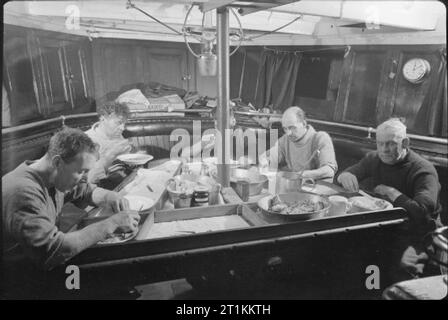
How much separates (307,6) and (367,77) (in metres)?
1.70

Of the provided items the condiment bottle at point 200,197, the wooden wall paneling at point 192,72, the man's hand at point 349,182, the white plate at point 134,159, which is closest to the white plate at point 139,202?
the condiment bottle at point 200,197

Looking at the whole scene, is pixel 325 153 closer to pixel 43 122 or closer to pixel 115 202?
pixel 115 202

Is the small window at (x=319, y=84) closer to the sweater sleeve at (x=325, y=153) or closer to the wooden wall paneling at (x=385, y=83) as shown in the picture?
the wooden wall paneling at (x=385, y=83)

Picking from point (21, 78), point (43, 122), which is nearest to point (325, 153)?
point (43, 122)

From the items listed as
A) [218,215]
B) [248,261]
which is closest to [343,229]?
[248,261]

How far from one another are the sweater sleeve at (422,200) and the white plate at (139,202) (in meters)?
1.50

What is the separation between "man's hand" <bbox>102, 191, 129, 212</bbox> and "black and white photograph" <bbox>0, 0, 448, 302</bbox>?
15 mm

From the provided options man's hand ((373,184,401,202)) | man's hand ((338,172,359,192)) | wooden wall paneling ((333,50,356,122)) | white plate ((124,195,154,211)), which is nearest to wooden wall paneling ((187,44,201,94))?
wooden wall paneling ((333,50,356,122))

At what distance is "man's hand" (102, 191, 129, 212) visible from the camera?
1995 mm

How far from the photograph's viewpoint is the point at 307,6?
111 inches

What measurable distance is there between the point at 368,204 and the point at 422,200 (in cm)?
40

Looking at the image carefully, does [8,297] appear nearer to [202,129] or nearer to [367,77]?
[202,129]

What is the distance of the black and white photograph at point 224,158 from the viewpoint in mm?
1617

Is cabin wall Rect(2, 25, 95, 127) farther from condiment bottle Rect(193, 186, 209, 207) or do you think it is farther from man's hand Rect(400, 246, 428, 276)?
man's hand Rect(400, 246, 428, 276)
